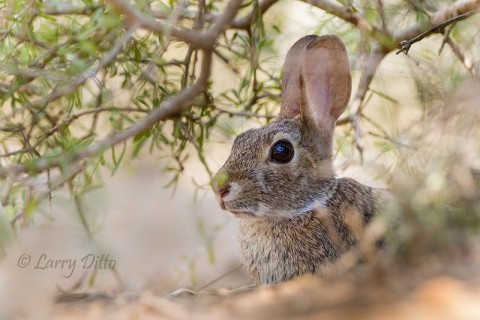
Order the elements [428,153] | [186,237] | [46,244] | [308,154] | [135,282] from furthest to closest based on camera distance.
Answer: [186,237] → [135,282] → [308,154] → [46,244] → [428,153]

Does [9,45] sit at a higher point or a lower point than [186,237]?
lower

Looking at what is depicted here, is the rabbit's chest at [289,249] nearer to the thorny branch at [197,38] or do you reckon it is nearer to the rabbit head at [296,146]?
the rabbit head at [296,146]

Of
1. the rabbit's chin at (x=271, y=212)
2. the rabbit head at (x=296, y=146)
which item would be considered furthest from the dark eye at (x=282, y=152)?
the rabbit's chin at (x=271, y=212)

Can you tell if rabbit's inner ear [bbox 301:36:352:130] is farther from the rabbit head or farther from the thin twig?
the thin twig

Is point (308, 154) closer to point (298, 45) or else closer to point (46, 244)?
point (298, 45)

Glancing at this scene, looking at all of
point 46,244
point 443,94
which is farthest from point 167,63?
point 443,94
